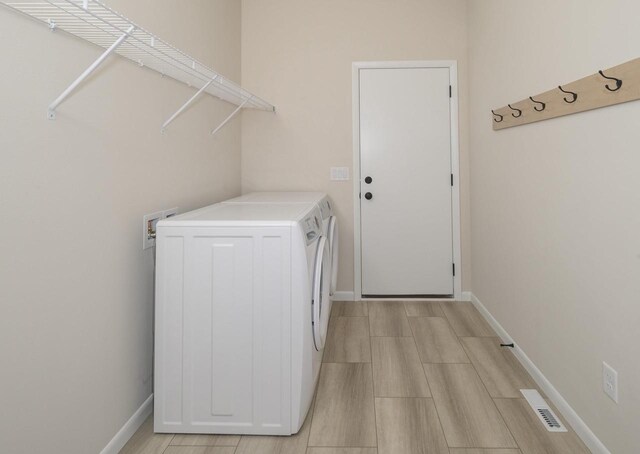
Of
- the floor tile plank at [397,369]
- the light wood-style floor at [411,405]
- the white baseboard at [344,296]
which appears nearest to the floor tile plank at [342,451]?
the light wood-style floor at [411,405]

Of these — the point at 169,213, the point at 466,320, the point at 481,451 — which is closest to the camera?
the point at 481,451

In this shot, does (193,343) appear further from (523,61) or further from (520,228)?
(523,61)

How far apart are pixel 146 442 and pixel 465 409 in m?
1.35

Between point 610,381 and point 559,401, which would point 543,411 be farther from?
point 610,381

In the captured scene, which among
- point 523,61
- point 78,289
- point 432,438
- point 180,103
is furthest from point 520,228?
point 78,289

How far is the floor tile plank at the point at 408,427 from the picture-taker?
1.65 metres

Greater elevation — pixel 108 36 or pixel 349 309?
pixel 108 36

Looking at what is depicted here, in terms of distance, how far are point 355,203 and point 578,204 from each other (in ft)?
6.50

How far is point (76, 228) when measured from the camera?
1.42 meters

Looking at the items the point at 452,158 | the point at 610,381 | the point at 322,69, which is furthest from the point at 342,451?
the point at 322,69

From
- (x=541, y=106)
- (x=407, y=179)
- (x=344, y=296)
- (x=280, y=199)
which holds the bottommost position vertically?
(x=344, y=296)

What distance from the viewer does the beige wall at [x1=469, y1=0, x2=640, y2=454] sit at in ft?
4.65

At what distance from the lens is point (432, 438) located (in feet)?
5.61

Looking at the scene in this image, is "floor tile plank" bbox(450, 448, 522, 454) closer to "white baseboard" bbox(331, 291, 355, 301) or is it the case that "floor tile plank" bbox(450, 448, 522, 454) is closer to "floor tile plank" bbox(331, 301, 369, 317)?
"floor tile plank" bbox(331, 301, 369, 317)
